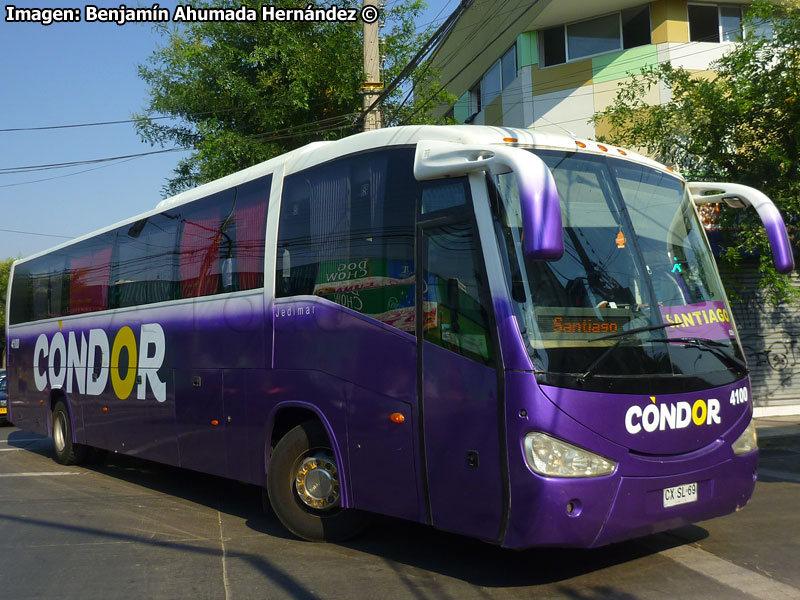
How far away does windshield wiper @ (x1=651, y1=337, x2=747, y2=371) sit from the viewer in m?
5.62

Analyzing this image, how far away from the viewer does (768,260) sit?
510 inches

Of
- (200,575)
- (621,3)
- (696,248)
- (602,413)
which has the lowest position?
(200,575)

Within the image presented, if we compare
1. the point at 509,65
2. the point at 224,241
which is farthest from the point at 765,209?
the point at 509,65

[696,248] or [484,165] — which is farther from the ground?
[484,165]

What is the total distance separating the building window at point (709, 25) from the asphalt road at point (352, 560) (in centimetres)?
1271

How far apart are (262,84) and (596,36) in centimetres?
795

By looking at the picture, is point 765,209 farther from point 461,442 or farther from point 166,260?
point 166,260

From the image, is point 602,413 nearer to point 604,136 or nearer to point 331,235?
point 331,235

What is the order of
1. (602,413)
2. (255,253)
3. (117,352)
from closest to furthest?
(602,413) < (255,253) < (117,352)

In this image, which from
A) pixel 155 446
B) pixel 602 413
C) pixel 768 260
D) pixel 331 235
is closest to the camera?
pixel 602 413

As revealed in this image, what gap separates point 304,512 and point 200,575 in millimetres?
1235

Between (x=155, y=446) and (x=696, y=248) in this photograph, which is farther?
(x=155, y=446)

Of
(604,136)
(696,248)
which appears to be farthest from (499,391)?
(604,136)

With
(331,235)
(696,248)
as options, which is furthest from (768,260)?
(331,235)
